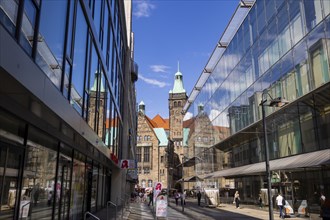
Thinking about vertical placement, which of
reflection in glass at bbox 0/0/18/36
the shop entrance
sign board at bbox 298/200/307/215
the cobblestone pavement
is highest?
reflection in glass at bbox 0/0/18/36

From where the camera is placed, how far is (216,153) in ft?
148

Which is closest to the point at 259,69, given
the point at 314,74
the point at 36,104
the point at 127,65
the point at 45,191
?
the point at 314,74

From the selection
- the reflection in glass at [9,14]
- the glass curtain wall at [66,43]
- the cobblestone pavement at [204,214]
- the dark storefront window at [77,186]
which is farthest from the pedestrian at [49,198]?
the cobblestone pavement at [204,214]

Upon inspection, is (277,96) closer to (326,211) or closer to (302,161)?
(302,161)

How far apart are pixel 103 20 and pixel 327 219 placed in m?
13.4

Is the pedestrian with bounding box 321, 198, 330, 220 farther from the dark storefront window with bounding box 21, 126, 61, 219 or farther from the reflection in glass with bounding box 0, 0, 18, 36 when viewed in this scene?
the reflection in glass with bounding box 0, 0, 18, 36

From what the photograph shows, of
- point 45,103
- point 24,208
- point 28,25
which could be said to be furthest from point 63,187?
point 28,25

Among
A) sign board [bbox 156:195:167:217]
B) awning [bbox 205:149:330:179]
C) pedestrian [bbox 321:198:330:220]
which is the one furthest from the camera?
awning [bbox 205:149:330:179]

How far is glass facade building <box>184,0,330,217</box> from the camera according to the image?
20.0 meters

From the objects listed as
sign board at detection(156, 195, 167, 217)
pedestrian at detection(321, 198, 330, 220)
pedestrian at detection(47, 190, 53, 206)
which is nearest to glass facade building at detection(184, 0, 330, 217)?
pedestrian at detection(321, 198, 330, 220)

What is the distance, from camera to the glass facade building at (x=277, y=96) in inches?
789

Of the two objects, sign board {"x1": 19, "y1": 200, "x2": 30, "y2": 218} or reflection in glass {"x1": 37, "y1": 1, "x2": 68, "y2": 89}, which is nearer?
reflection in glass {"x1": 37, "y1": 1, "x2": 68, "y2": 89}

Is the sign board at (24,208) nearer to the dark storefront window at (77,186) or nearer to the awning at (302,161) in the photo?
the dark storefront window at (77,186)

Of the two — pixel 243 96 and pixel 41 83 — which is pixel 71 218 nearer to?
pixel 41 83
